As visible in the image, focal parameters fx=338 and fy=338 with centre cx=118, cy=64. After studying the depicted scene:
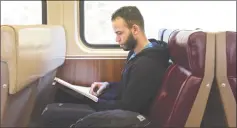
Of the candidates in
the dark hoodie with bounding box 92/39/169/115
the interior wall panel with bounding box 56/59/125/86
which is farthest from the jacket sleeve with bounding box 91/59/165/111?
the interior wall panel with bounding box 56/59/125/86

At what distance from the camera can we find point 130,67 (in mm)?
1877

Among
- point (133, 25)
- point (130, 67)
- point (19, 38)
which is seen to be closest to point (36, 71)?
point (19, 38)

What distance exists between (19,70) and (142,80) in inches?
28.1

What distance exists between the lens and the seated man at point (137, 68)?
5.80 feet

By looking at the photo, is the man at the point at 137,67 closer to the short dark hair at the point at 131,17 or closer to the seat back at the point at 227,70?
the short dark hair at the point at 131,17

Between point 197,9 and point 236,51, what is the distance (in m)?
1.68

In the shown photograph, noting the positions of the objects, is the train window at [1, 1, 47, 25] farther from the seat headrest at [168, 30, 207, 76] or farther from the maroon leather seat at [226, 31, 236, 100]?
the maroon leather seat at [226, 31, 236, 100]

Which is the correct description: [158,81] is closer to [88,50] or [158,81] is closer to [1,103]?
[1,103]

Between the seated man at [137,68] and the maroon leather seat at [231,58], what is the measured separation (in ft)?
1.80

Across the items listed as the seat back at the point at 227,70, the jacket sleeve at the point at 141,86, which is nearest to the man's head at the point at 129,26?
the jacket sleeve at the point at 141,86

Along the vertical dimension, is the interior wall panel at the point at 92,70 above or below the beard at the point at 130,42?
below

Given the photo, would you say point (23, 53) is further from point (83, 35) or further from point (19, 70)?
point (83, 35)

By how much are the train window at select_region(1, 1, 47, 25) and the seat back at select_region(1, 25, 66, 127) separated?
4.22ft

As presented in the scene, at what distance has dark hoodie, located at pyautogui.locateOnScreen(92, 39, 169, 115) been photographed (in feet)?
5.78
